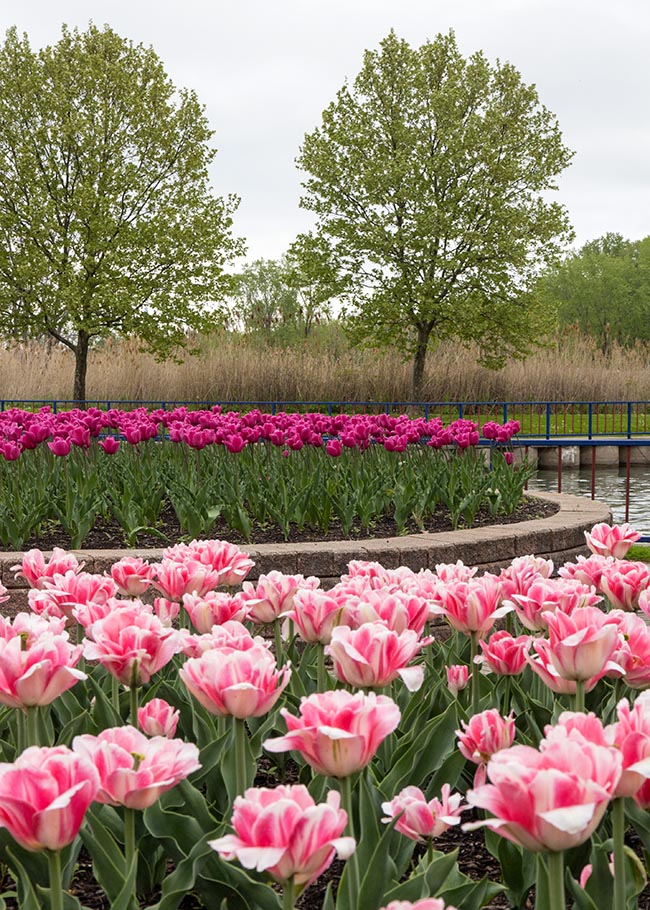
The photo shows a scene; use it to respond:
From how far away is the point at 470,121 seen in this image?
28172 mm

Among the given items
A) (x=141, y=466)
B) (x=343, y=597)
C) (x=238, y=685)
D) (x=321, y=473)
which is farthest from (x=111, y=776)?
(x=141, y=466)

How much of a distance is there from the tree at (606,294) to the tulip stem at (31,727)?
64.7 m

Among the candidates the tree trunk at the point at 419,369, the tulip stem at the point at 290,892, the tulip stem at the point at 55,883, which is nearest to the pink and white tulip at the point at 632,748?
the tulip stem at the point at 290,892

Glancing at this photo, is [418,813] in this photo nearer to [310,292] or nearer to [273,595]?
[273,595]

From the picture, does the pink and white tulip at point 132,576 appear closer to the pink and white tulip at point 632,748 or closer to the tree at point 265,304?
the pink and white tulip at point 632,748

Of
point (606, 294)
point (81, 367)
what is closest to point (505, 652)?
point (81, 367)

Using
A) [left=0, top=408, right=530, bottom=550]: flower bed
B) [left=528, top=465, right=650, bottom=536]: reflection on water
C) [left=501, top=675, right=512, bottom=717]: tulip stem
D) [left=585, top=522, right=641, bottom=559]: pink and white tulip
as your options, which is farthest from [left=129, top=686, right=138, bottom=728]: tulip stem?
[left=528, top=465, right=650, bottom=536]: reflection on water

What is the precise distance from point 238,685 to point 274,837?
16.1 inches

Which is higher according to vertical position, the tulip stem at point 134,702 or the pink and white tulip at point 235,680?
the pink and white tulip at point 235,680

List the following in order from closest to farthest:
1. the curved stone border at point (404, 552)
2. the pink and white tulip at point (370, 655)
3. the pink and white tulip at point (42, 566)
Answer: the pink and white tulip at point (370, 655)
the pink and white tulip at point (42, 566)
the curved stone border at point (404, 552)

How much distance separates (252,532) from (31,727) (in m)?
4.82

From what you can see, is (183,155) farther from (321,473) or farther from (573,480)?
(321,473)

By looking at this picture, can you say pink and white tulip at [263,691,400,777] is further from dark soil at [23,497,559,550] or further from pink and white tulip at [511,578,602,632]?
dark soil at [23,497,559,550]

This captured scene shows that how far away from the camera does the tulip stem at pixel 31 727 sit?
1.73 m
